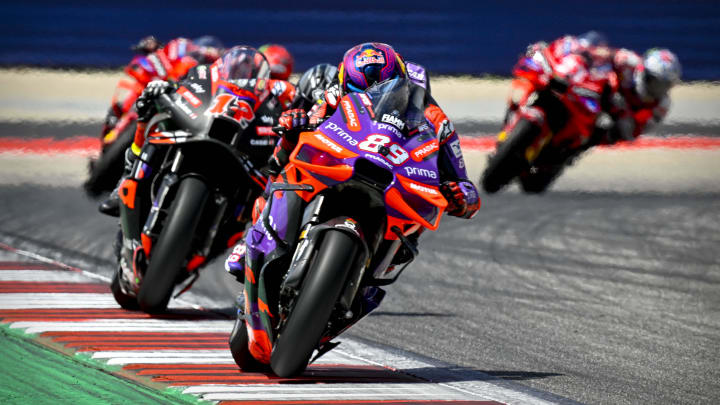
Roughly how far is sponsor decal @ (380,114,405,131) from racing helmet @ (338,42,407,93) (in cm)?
35

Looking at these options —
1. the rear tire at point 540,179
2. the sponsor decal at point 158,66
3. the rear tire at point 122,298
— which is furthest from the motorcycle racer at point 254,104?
the rear tire at point 540,179

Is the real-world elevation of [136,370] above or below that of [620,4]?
above

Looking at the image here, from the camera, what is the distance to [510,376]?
5535 millimetres

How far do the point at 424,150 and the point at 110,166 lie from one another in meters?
5.44

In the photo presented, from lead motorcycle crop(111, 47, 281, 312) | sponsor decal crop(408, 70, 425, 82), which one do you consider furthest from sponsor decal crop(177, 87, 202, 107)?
sponsor decal crop(408, 70, 425, 82)

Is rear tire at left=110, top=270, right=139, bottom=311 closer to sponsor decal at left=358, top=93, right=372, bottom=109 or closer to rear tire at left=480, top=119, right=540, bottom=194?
sponsor decal at left=358, top=93, right=372, bottom=109

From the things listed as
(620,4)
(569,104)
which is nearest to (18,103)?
(569,104)

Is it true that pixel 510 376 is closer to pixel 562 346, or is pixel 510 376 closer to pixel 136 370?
pixel 562 346

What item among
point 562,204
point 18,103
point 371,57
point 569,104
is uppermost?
point 371,57

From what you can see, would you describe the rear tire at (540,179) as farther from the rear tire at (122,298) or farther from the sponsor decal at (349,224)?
the sponsor decal at (349,224)

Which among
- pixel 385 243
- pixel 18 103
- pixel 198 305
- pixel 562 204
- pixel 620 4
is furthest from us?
pixel 620 4

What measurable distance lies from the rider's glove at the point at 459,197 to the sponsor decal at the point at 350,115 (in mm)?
532

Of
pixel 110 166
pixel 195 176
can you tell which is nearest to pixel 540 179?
pixel 110 166

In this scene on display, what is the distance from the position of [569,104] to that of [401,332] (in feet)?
17.8
